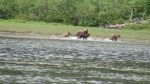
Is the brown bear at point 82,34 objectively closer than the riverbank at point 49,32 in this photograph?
Yes

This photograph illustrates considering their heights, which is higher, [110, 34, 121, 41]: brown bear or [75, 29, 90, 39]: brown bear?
[75, 29, 90, 39]: brown bear

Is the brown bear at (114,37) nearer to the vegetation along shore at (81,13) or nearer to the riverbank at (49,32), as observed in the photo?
the riverbank at (49,32)

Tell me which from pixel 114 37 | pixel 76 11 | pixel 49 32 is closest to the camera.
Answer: pixel 114 37

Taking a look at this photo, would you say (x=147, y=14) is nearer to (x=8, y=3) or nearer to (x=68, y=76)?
(x=8, y=3)

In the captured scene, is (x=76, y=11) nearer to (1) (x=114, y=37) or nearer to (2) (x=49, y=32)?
(2) (x=49, y=32)

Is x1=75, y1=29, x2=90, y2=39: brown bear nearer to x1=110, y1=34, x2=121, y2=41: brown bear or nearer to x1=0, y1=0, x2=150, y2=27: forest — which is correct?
x1=110, y1=34, x2=121, y2=41: brown bear

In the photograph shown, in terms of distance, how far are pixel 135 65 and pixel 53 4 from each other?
47.6 metres

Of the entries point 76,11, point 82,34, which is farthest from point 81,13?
point 82,34

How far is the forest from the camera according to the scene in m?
70.3

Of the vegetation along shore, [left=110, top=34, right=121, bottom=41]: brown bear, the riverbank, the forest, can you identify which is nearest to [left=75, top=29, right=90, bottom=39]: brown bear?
the riverbank

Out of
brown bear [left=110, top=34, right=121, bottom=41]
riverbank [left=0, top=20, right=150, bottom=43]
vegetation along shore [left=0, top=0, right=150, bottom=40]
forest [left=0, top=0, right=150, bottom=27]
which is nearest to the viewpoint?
brown bear [left=110, top=34, right=121, bottom=41]

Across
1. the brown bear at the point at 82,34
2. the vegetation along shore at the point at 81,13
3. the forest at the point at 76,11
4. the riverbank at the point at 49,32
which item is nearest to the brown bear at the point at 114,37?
the riverbank at the point at 49,32

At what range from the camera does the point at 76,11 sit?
71.7 m

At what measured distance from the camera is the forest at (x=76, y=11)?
70.3 meters
